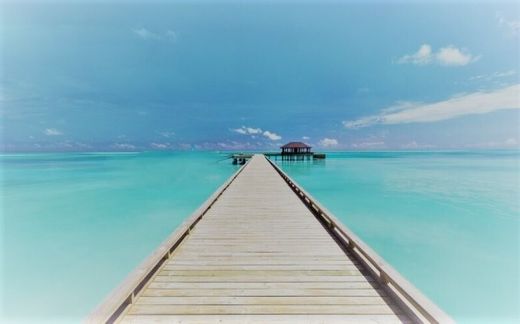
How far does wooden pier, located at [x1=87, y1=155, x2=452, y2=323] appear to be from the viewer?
6.81 ft

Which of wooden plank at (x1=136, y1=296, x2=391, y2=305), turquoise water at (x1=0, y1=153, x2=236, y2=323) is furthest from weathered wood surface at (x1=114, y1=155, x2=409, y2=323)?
turquoise water at (x1=0, y1=153, x2=236, y2=323)

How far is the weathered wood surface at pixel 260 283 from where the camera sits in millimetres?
2107

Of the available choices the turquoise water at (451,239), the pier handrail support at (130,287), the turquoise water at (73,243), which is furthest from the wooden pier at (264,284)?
the turquoise water at (451,239)

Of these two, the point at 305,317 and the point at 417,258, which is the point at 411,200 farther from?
the point at 305,317

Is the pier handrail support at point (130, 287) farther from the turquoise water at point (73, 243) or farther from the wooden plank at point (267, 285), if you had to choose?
the turquoise water at point (73, 243)

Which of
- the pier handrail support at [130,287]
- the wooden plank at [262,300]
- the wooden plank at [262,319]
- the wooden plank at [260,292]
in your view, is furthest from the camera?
the wooden plank at [260,292]

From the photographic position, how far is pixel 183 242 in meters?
3.53

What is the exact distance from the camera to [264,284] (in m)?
2.50

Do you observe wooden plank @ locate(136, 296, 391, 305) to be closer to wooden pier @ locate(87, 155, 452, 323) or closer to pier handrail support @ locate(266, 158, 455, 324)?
wooden pier @ locate(87, 155, 452, 323)

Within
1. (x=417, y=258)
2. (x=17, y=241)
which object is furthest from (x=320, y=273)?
(x=17, y=241)

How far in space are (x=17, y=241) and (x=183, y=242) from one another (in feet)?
27.9

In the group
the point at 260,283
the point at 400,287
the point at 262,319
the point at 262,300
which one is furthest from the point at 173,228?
the point at 400,287

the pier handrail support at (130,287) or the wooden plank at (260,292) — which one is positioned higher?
the pier handrail support at (130,287)

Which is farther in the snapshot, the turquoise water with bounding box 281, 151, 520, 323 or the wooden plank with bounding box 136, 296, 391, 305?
the turquoise water with bounding box 281, 151, 520, 323
